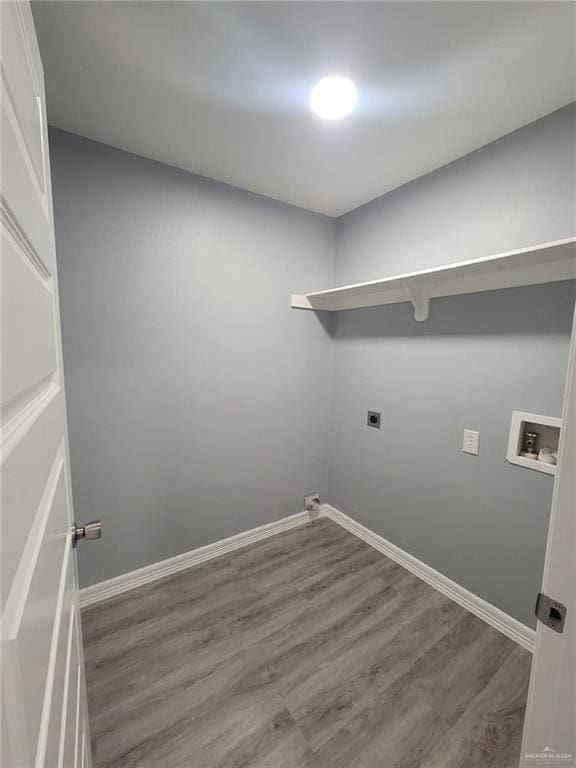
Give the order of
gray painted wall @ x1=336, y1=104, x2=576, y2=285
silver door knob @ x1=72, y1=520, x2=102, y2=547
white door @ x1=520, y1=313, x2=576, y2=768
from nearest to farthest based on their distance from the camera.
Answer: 1. white door @ x1=520, y1=313, x2=576, y2=768
2. silver door knob @ x1=72, y1=520, x2=102, y2=547
3. gray painted wall @ x1=336, y1=104, x2=576, y2=285

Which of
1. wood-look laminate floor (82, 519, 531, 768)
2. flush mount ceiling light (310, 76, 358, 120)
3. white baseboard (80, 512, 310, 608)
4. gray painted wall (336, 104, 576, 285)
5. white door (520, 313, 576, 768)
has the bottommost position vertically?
wood-look laminate floor (82, 519, 531, 768)

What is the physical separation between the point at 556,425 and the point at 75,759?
73.9 inches

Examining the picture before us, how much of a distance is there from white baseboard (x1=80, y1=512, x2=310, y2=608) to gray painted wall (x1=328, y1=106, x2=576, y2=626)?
0.63 meters

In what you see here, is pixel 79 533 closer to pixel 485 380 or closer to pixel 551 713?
pixel 551 713

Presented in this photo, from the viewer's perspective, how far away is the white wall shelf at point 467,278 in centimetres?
127

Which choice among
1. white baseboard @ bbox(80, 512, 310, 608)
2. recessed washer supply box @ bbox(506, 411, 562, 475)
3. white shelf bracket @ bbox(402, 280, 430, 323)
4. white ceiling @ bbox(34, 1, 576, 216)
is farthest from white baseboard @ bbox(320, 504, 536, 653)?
white ceiling @ bbox(34, 1, 576, 216)

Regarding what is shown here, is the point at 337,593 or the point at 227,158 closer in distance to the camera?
the point at 227,158

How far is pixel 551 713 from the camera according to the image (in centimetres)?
68

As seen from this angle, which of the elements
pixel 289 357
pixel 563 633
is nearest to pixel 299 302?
pixel 289 357

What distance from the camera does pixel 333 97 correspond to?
49.8 inches

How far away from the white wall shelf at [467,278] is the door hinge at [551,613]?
118cm

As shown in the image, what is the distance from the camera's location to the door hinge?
643mm

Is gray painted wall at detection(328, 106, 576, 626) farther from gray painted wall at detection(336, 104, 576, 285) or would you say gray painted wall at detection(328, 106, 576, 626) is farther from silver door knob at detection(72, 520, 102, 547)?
silver door knob at detection(72, 520, 102, 547)

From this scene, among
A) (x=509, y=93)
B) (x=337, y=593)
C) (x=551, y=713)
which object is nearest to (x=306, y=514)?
(x=337, y=593)
